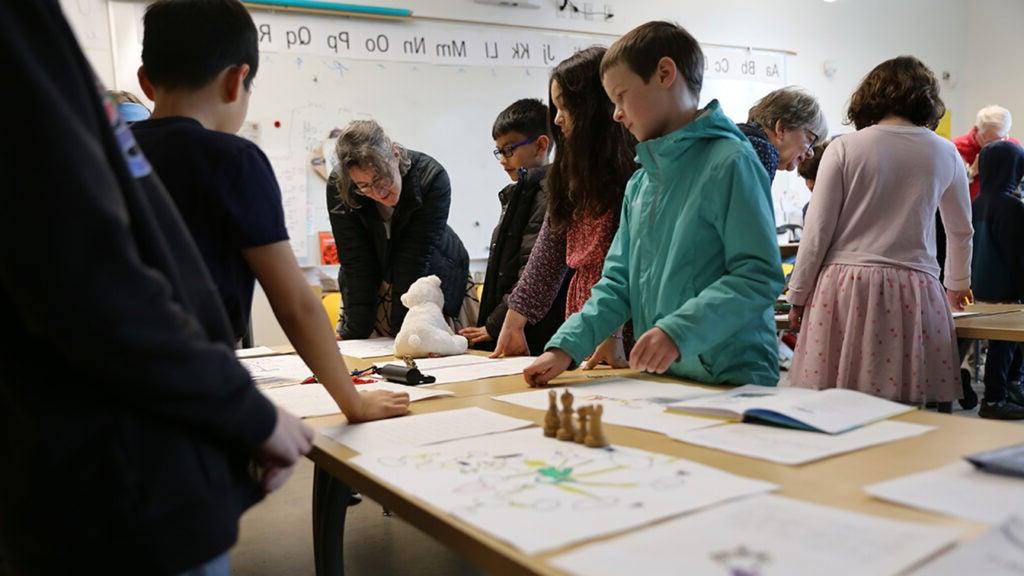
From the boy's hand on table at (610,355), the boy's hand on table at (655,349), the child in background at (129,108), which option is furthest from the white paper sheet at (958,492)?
the child in background at (129,108)

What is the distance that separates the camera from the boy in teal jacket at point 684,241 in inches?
56.7

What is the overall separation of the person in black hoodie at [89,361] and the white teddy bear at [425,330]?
59.5 inches

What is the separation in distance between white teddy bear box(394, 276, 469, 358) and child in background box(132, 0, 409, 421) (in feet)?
3.28

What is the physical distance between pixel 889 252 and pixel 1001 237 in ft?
7.47

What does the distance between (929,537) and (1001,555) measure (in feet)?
0.20

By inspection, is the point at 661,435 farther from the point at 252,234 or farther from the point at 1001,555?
the point at 252,234

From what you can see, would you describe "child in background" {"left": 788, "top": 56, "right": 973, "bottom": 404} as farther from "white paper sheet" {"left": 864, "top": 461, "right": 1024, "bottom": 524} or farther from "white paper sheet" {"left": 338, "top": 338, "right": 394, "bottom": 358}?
"white paper sheet" {"left": 864, "top": 461, "right": 1024, "bottom": 524}

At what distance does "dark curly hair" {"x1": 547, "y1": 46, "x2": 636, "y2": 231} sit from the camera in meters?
2.04

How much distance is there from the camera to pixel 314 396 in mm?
1670

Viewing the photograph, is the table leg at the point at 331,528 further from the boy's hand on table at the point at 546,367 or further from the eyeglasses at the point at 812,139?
the eyeglasses at the point at 812,139

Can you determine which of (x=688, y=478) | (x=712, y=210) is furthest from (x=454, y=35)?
(x=688, y=478)

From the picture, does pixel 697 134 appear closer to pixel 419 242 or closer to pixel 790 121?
pixel 419 242

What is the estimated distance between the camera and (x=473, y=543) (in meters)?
0.78

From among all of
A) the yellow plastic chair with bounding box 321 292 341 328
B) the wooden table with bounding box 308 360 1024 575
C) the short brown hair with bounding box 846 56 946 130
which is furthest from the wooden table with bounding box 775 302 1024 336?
the yellow plastic chair with bounding box 321 292 341 328
